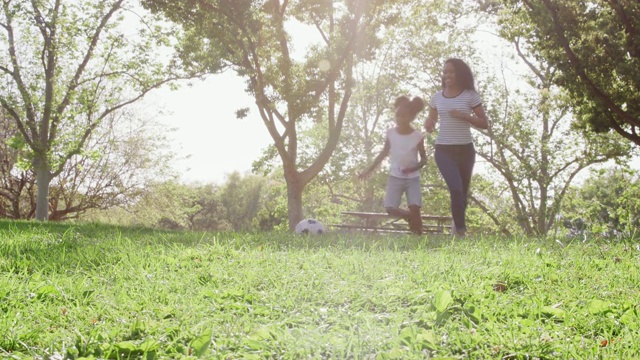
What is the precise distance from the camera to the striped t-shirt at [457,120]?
757cm

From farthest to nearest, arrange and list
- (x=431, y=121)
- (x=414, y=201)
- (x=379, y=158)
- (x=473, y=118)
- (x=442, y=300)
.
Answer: (x=379, y=158)
(x=414, y=201)
(x=431, y=121)
(x=473, y=118)
(x=442, y=300)

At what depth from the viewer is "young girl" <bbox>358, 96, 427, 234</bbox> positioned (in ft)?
27.4

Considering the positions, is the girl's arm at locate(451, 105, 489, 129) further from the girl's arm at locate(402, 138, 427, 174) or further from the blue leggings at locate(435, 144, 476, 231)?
the girl's arm at locate(402, 138, 427, 174)

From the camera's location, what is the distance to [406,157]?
8336mm

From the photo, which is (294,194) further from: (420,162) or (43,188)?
(420,162)

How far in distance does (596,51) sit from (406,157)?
9.50m

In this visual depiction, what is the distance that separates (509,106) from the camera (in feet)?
94.3

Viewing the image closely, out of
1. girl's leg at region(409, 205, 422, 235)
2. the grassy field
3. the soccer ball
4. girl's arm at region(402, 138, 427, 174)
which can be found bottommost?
the grassy field

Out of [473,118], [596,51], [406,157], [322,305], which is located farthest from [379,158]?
[596,51]

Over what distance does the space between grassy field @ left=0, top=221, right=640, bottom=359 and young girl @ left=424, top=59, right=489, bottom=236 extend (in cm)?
282

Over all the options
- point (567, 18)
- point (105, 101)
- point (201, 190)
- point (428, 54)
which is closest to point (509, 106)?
point (428, 54)

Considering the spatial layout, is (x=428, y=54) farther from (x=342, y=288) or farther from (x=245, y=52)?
(x=342, y=288)

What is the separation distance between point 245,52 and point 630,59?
11164mm

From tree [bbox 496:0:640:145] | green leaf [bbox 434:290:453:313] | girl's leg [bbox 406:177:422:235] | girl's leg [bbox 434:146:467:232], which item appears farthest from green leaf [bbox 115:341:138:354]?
tree [bbox 496:0:640:145]
